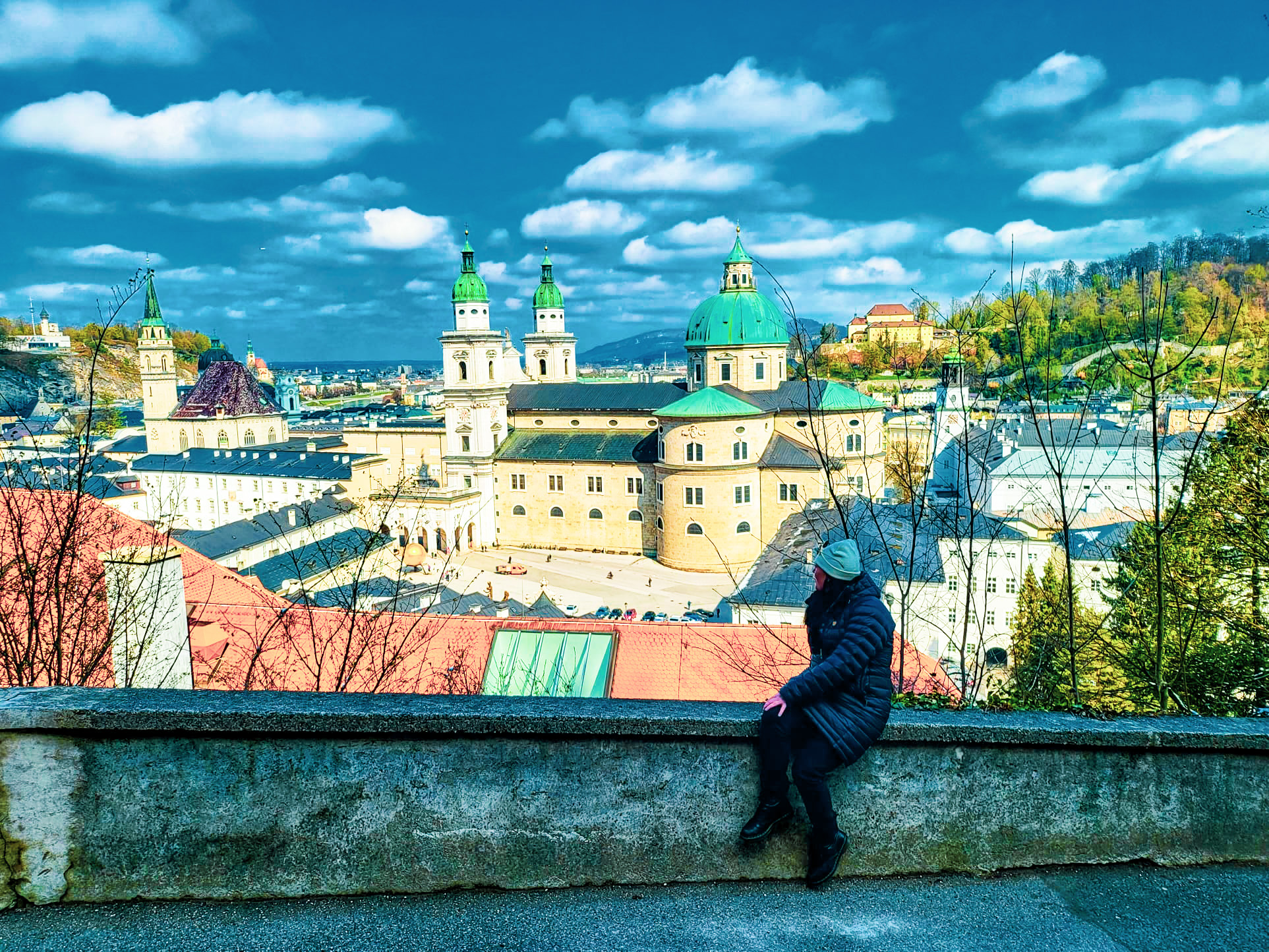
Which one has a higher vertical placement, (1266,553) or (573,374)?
(573,374)

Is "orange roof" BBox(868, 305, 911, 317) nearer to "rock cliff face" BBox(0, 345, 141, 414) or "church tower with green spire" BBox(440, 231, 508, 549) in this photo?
"church tower with green spire" BBox(440, 231, 508, 549)

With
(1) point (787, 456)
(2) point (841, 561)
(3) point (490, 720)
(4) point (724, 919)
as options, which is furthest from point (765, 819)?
Answer: (1) point (787, 456)

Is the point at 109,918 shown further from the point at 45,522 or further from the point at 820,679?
the point at 45,522

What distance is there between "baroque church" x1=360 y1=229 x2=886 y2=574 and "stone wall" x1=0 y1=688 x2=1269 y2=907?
34.3 meters

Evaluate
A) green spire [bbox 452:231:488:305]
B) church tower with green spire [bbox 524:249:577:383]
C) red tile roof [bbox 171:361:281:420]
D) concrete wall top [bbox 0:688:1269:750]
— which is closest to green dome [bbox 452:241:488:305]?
green spire [bbox 452:231:488:305]

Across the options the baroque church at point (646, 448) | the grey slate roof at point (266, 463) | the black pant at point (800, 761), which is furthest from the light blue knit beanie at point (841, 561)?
the grey slate roof at point (266, 463)

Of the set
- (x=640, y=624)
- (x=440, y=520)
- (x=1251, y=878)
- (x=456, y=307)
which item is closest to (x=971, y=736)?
(x=1251, y=878)

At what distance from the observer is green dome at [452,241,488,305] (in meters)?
46.8

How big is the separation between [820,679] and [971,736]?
89 cm

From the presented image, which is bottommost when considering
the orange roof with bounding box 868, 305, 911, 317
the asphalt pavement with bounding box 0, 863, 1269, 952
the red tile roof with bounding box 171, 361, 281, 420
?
the asphalt pavement with bounding box 0, 863, 1269, 952

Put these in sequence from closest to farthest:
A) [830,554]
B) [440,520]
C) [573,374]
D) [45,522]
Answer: [830,554] → [45,522] → [440,520] → [573,374]

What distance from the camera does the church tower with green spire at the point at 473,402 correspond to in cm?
4612

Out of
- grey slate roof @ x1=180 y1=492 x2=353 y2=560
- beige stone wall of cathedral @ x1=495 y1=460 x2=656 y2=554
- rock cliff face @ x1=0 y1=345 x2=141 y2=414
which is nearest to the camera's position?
rock cliff face @ x1=0 y1=345 x2=141 y2=414

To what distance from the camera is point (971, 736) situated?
13.1ft
